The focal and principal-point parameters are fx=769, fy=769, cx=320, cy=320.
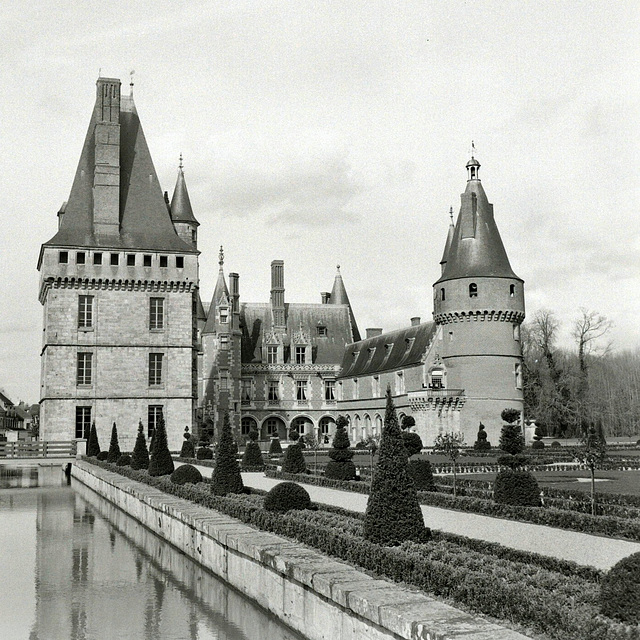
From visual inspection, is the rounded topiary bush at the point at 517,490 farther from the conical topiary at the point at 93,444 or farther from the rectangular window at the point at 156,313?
the rectangular window at the point at 156,313

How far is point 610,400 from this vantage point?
65.1 meters

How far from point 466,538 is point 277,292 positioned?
50687 mm

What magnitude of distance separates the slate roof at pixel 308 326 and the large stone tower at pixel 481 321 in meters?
16.0

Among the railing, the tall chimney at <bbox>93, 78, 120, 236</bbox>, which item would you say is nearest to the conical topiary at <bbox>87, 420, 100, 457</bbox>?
the railing

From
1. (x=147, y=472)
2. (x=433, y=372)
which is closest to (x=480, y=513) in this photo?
(x=147, y=472)

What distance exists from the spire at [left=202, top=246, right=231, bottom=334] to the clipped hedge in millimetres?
45224

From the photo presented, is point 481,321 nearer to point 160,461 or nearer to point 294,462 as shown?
point 294,462

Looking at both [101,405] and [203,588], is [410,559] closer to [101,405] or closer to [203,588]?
[203,588]

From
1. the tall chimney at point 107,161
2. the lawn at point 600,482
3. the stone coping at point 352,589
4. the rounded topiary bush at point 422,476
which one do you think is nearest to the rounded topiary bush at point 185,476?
the rounded topiary bush at point 422,476

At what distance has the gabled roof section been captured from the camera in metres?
43.9

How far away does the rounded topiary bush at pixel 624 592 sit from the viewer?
5.09 m

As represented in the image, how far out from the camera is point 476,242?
4434 centimetres

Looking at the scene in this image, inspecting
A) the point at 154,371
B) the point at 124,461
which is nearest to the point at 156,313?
the point at 154,371

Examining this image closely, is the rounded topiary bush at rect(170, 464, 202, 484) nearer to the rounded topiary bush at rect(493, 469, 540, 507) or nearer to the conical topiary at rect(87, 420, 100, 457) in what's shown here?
the rounded topiary bush at rect(493, 469, 540, 507)
